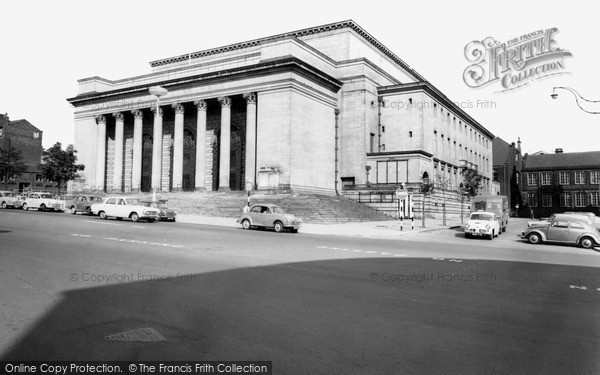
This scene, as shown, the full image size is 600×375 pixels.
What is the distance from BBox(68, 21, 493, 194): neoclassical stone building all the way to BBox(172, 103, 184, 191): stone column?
0.34ft

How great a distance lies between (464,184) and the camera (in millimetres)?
40750

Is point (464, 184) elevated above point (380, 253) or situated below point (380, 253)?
above

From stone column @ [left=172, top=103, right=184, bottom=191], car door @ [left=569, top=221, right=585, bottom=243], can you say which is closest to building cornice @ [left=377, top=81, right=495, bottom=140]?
stone column @ [left=172, top=103, right=184, bottom=191]

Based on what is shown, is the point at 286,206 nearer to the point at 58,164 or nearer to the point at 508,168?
the point at 58,164

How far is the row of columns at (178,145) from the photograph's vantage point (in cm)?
4106

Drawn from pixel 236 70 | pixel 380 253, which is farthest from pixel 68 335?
pixel 236 70

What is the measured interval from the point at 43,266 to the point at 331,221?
2300 cm

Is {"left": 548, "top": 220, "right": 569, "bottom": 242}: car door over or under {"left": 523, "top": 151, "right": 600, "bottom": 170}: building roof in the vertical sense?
under

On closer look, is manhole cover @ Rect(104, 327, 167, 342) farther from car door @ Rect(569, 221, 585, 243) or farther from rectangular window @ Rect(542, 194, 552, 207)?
rectangular window @ Rect(542, 194, 552, 207)

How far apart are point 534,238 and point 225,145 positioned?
92.4 ft

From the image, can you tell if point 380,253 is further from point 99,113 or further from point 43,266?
point 99,113

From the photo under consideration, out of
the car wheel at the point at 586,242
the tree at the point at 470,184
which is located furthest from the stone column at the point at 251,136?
the car wheel at the point at 586,242

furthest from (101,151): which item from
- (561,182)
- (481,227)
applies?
(561,182)

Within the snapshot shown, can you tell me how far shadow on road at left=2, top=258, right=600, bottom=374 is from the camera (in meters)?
4.79
